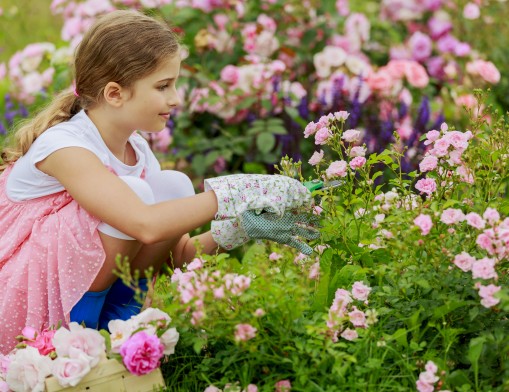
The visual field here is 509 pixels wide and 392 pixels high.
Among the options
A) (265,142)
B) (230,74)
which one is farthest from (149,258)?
(230,74)

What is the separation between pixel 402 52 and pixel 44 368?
3044 millimetres

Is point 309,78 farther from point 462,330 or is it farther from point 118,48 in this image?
point 462,330

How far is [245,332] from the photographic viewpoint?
1717 millimetres

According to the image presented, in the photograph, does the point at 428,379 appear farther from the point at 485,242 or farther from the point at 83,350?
the point at 83,350

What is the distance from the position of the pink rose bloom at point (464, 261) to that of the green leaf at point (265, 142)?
1675 millimetres

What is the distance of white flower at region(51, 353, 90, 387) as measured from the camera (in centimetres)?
184

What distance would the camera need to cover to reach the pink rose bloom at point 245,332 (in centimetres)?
171

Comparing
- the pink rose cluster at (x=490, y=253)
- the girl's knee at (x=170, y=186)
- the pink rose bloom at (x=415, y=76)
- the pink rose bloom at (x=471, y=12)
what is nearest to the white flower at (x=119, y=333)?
the girl's knee at (x=170, y=186)

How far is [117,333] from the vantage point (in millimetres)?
1916

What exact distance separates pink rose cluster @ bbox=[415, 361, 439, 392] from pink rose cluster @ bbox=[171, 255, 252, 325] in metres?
0.39

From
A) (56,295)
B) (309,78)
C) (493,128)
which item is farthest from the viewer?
(309,78)

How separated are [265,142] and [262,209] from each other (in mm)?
1299

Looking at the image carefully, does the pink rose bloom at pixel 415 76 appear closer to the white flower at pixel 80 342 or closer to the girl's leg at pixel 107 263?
the girl's leg at pixel 107 263

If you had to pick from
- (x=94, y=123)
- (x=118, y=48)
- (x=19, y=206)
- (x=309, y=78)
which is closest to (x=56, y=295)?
(x=19, y=206)
